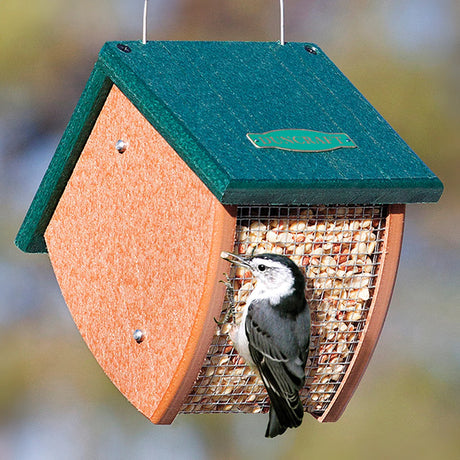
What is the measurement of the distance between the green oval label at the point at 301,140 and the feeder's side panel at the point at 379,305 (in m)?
0.24

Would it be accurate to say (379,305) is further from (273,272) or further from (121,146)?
(121,146)

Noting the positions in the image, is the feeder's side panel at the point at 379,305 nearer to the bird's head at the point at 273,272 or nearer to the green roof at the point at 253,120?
the green roof at the point at 253,120

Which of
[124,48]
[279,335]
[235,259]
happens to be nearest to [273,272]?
[235,259]

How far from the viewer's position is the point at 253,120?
311 centimetres

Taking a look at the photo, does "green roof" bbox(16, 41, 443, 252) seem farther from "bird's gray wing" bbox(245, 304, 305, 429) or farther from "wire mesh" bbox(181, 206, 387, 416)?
"bird's gray wing" bbox(245, 304, 305, 429)

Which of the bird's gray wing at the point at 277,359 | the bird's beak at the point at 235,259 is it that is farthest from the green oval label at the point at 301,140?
the bird's gray wing at the point at 277,359

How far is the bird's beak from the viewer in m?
2.98

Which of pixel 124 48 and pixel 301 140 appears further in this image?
pixel 124 48

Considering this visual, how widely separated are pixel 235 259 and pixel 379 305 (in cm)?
52

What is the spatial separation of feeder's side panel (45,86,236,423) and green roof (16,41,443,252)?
0.08 m

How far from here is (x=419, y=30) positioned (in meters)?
6.64

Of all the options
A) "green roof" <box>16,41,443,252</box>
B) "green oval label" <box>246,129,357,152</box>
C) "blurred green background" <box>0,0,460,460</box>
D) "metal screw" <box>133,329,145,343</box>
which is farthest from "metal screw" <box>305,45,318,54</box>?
"blurred green background" <box>0,0,460,460</box>

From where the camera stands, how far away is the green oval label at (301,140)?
9.91 feet

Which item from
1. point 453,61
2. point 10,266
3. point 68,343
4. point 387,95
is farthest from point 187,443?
point 453,61
